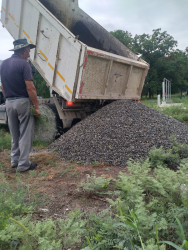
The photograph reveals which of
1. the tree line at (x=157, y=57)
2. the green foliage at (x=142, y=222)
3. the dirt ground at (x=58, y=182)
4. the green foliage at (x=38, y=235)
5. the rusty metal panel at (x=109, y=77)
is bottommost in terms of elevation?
the dirt ground at (x=58, y=182)

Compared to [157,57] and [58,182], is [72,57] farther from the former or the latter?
[157,57]

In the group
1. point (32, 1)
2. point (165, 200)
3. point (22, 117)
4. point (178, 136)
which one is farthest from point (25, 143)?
point (32, 1)

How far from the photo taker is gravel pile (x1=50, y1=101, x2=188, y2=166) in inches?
182

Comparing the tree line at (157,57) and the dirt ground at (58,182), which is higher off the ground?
the tree line at (157,57)

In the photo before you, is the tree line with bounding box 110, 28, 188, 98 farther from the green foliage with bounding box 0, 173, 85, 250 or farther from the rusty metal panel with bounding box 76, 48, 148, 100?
the green foliage with bounding box 0, 173, 85, 250

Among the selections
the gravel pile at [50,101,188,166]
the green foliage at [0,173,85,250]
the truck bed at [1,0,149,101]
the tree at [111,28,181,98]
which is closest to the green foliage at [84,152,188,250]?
the green foliage at [0,173,85,250]

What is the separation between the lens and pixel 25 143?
4230mm

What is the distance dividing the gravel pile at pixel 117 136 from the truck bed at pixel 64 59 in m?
0.75

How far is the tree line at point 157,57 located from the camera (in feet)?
135

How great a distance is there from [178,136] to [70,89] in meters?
2.64

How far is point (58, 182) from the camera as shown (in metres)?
3.58

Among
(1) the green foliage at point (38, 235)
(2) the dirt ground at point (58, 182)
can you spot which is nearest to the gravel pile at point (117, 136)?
(2) the dirt ground at point (58, 182)

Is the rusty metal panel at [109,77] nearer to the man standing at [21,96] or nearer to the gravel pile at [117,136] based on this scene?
the gravel pile at [117,136]

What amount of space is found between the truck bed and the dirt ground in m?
1.76
